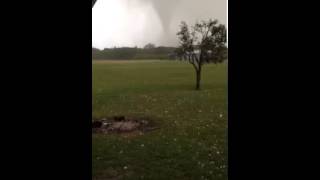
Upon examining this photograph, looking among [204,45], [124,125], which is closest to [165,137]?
[124,125]

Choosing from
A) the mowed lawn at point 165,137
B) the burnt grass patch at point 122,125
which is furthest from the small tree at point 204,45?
the burnt grass patch at point 122,125

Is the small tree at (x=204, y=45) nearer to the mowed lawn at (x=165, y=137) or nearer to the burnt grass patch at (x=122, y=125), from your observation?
the mowed lawn at (x=165, y=137)

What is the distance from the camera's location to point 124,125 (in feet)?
29.8

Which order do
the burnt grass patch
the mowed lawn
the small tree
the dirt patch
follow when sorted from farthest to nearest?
the small tree < the burnt grass patch < the dirt patch < the mowed lawn

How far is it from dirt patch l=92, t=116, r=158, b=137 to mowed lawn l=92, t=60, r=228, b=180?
0.28 m

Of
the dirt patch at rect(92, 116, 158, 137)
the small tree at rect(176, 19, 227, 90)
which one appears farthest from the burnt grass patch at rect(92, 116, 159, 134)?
the small tree at rect(176, 19, 227, 90)

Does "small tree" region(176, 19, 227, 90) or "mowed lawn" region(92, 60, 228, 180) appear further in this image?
"small tree" region(176, 19, 227, 90)

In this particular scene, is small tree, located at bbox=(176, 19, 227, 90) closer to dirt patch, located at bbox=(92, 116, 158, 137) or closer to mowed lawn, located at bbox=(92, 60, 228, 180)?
mowed lawn, located at bbox=(92, 60, 228, 180)

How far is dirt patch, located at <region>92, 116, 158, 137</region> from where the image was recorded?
8358 mm

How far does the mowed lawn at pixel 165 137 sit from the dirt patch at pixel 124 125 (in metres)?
0.28
